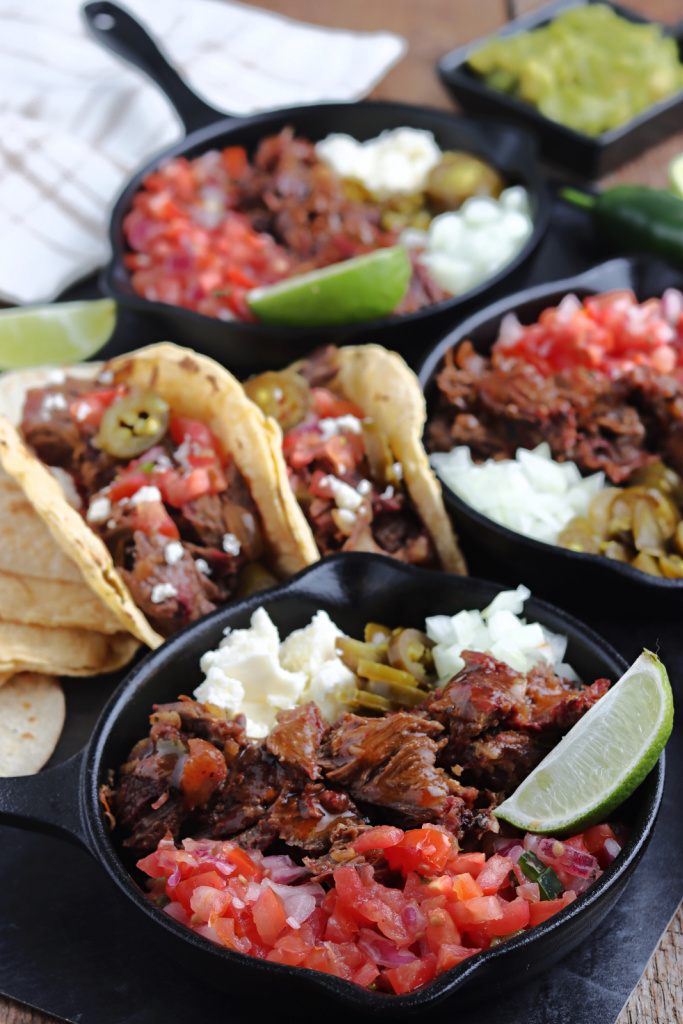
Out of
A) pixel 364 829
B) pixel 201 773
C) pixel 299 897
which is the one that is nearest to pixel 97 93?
pixel 201 773

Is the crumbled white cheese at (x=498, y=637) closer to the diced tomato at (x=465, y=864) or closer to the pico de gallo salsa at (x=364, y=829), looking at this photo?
the pico de gallo salsa at (x=364, y=829)

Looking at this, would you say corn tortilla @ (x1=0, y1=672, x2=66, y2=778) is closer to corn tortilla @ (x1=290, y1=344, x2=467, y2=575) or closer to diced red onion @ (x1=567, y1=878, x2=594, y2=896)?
corn tortilla @ (x1=290, y1=344, x2=467, y2=575)

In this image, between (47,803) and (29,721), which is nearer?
(47,803)

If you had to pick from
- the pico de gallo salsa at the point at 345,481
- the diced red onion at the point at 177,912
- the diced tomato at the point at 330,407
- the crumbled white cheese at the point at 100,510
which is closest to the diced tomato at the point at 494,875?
the diced red onion at the point at 177,912

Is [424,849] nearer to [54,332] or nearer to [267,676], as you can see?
[267,676]

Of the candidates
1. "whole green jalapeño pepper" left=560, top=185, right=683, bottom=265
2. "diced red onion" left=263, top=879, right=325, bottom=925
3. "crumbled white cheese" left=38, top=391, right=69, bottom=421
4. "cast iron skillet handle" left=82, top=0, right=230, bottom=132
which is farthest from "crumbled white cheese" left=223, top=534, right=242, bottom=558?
"cast iron skillet handle" left=82, top=0, right=230, bottom=132

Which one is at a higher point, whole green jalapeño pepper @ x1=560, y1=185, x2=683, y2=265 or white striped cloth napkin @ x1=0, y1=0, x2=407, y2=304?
white striped cloth napkin @ x1=0, y1=0, x2=407, y2=304
